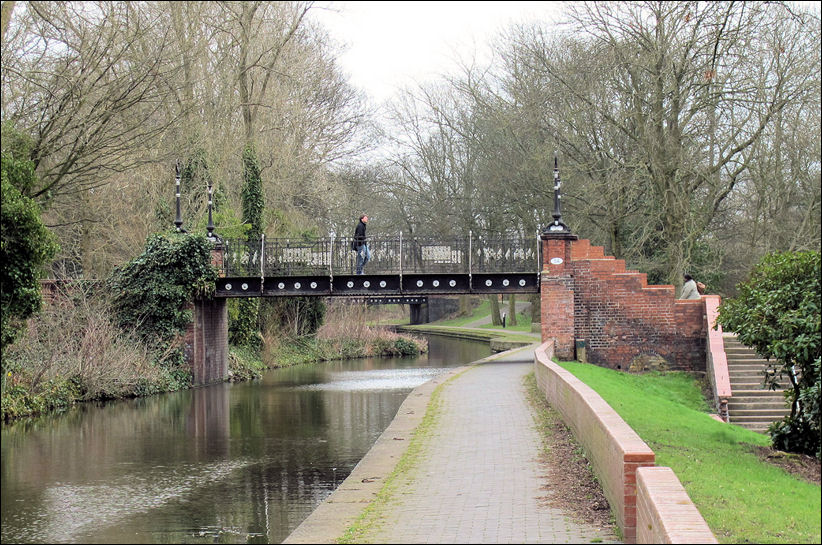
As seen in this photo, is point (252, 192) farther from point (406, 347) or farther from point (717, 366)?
point (717, 366)

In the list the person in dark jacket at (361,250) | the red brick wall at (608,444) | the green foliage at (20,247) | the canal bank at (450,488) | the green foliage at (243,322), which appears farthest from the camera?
the green foliage at (243,322)

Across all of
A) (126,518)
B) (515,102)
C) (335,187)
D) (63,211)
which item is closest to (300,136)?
(335,187)

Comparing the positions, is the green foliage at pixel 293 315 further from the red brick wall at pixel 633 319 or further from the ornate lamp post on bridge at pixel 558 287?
the red brick wall at pixel 633 319

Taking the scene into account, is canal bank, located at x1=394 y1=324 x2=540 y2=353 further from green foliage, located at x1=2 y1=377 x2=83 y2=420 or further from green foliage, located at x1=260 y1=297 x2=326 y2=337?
green foliage, located at x1=2 y1=377 x2=83 y2=420

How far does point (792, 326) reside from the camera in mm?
11133

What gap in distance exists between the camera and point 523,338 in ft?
150

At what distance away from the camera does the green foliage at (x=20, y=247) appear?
1365 cm

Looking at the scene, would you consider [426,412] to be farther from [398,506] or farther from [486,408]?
[398,506]

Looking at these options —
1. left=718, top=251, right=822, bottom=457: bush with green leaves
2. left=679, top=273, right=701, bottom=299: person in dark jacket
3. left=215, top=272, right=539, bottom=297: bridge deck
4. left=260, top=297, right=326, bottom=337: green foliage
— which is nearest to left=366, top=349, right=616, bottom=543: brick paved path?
left=718, top=251, right=822, bottom=457: bush with green leaves

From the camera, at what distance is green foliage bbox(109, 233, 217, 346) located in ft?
87.0

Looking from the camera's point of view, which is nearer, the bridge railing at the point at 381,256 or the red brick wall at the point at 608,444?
the red brick wall at the point at 608,444

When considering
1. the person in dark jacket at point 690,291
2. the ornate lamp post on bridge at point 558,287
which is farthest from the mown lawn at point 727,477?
the person in dark jacket at point 690,291

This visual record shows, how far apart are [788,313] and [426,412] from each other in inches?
315

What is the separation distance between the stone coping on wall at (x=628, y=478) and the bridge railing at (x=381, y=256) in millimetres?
14214
